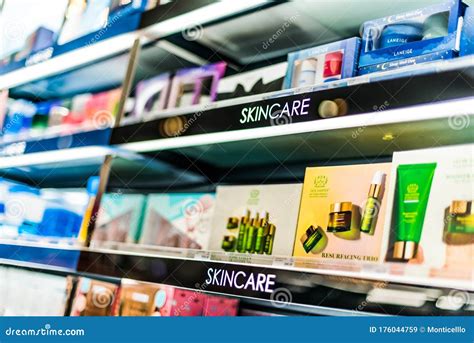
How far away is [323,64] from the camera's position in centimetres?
181

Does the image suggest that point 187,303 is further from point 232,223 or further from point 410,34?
point 410,34

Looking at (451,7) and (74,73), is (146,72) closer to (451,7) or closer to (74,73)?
(74,73)

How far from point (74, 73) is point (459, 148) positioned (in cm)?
234

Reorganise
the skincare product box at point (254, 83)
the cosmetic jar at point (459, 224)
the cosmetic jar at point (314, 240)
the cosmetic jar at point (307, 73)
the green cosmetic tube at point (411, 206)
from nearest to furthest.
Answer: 1. the cosmetic jar at point (459, 224)
2. the green cosmetic tube at point (411, 206)
3. the cosmetic jar at point (314, 240)
4. the cosmetic jar at point (307, 73)
5. the skincare product box at point (254, 83)

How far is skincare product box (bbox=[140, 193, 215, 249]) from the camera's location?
7.45 ft

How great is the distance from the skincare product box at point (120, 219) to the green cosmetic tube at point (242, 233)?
66 centimetres

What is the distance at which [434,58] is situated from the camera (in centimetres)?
148

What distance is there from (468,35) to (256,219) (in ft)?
3.00

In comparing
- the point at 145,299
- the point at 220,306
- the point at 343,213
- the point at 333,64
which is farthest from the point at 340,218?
the point at 145,299

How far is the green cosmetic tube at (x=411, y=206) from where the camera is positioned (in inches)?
57.9

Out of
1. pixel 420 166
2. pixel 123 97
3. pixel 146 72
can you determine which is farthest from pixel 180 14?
pixel 420 166

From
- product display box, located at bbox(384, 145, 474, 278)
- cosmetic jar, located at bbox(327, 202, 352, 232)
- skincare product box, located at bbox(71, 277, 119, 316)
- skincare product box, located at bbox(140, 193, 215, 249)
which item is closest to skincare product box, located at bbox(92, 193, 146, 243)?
skincare product box, located at bbox(140, 193, 215, 249)

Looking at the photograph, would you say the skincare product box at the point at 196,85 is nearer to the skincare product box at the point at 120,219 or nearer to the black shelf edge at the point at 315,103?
the black shelf edge at the point at 315,103

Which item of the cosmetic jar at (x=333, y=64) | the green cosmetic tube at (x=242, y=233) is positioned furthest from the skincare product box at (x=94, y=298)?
the cosmetic jar at (x=333, y=64)
